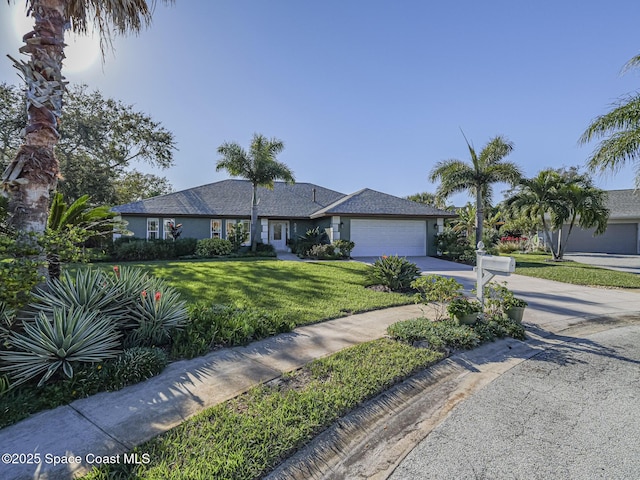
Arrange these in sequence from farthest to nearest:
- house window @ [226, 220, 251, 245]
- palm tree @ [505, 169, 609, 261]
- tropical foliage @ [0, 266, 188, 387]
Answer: house window @ [226, 220, 251, 245] < palm tree @ [505, 169, 609, 261] < tropical foliage @ [0, 266, 188, 387]

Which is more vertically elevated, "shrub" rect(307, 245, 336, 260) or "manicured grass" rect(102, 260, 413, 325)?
"shrub" rect(307, 245, 336, 260)

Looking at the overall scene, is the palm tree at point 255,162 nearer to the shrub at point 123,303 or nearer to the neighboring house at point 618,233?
the shrub at point 123,303

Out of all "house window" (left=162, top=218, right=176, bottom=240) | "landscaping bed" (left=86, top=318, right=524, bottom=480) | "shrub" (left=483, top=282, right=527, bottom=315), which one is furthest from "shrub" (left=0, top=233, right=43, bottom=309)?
"house window" (left=162, top=218, right=176, bottom=240)

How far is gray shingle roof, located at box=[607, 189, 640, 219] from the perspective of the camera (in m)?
24.8

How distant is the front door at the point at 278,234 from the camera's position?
72.1 feet

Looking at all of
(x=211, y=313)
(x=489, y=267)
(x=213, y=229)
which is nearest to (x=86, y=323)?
(x=211, y=313)

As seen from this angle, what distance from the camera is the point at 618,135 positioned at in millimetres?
10406

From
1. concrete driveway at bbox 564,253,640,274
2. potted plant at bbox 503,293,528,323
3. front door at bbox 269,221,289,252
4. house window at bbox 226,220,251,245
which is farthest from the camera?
front door at bbox 269,221,289,252

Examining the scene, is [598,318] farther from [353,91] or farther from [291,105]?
[291,105]

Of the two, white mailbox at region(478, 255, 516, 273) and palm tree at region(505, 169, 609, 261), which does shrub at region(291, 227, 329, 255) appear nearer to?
palm tree at region(505, 169, 609, 261)

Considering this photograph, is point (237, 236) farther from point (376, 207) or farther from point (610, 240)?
point (610, 240)

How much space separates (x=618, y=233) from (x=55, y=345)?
36500 mm

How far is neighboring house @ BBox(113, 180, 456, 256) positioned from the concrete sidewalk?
40.2 ft

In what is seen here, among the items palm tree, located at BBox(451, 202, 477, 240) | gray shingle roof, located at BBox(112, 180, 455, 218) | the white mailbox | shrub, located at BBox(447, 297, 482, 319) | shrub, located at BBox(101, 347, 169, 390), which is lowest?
shrub, located at BBox(101, 347, 169, 390)
